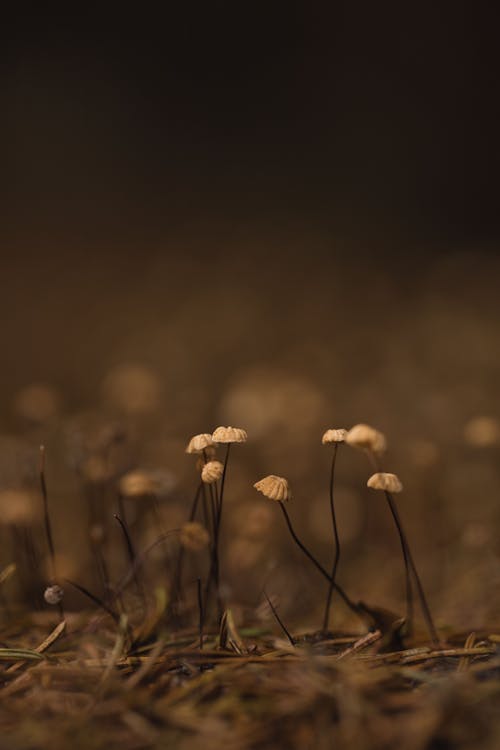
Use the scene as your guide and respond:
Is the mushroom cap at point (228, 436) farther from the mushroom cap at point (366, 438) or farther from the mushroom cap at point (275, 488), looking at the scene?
the mushroom cap at point (366, 438)

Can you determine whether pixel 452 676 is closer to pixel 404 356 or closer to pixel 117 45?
pixel 404 356

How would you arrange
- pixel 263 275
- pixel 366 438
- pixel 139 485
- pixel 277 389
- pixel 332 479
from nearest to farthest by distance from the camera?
1. pixel 366 438
2. pixel 332 479
3. pixel 139 485
4. pixel 277 389
5. pixel 263 275

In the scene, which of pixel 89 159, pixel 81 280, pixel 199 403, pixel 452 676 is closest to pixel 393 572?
pixel 452 676

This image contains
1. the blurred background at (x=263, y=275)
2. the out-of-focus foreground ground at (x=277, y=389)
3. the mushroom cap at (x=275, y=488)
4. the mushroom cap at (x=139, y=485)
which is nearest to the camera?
the mushroom cap at (x=275, y=488)

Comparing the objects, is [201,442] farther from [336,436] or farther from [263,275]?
[263,275]

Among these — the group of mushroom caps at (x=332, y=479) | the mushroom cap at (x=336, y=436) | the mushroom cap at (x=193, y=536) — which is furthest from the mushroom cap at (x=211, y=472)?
the mushroom cap at (x=336, y=436)

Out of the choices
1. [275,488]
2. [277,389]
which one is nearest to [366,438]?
[275,488]

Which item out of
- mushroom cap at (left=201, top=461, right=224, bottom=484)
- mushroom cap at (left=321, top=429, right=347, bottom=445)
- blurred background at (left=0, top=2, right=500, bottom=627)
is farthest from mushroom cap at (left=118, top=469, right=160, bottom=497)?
mushroom cap at (left=321, top=429, right=347, bottom=445)
